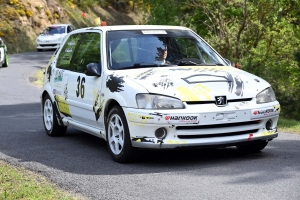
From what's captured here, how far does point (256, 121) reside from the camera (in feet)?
26.3

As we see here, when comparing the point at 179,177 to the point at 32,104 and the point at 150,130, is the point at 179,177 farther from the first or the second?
the point at 32,104

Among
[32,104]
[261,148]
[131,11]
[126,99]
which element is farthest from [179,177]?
[131,11]

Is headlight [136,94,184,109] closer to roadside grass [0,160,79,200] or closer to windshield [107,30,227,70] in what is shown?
windshield [107,30,227,70]

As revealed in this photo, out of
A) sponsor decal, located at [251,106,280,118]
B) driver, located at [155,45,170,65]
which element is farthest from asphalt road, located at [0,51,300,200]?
driver, located at [155,45,170,65]

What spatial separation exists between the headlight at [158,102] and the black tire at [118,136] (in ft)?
1.17

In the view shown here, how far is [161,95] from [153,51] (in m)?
1.41

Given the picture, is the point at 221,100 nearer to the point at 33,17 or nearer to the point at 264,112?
the point at 264,112

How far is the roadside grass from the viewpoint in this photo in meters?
6.38

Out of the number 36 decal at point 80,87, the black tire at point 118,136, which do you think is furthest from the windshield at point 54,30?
the black tire at point 118,136

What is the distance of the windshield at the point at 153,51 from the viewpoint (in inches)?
347

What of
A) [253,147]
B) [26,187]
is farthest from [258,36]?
[26,187]

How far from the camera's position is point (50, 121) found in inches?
424

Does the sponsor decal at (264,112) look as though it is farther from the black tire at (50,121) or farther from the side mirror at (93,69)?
the black tire at (50,121)

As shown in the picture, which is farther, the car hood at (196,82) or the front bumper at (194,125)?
the car hood at (196,82)
